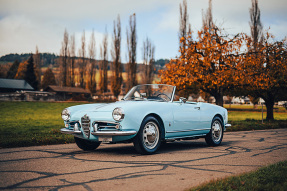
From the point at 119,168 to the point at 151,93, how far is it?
289cm

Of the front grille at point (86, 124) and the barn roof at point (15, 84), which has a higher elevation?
the barn roof at point (15, 84)

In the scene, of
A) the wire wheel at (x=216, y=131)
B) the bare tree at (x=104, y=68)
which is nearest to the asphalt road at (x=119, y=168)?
the wire wheel at (x=216, y=131)

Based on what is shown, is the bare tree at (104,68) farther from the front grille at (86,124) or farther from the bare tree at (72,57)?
the front grille at (86,124)

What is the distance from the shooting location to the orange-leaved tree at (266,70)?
1872cm

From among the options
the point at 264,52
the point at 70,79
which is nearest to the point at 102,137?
the point at 264,52

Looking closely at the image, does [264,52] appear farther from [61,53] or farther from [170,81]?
[61,53]

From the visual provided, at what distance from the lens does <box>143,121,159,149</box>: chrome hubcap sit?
20.6ft

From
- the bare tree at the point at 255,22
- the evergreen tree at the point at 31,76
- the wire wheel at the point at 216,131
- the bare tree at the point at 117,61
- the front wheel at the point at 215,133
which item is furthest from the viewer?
the evergreen tree at the point at 31,76

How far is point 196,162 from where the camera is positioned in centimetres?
561

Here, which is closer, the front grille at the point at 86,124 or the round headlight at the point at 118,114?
the round headlight at the point at 118,114

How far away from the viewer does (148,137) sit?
20.7ft

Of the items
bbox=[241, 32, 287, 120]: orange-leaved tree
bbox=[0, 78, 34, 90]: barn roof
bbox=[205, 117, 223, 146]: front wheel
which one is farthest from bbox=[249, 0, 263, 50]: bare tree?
bbox=[0, 78, 34, 90]: barn roof

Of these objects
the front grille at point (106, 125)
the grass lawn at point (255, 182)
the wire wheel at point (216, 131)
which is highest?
the front grille at point (106, 125)

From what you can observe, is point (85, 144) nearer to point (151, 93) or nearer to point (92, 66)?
point (151, 93)
